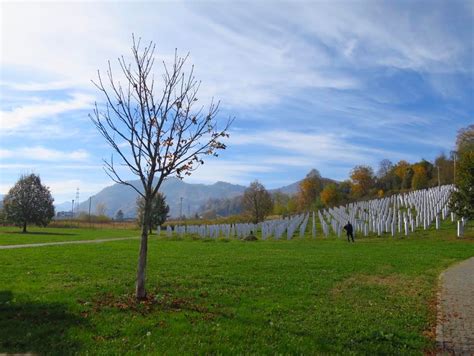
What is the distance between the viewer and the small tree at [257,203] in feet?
227

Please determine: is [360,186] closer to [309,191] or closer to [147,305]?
[309,191]

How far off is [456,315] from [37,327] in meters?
7.59

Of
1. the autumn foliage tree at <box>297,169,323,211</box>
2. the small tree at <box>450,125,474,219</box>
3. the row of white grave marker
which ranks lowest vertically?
the row of white grave marker

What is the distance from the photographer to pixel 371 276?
13.1 metres

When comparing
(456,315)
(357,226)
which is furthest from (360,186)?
(456,315)

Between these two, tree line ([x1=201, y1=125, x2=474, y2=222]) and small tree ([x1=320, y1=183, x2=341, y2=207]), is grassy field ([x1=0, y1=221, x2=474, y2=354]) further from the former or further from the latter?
small tree ([x1=320, y1=183, x2=341, y2=207])

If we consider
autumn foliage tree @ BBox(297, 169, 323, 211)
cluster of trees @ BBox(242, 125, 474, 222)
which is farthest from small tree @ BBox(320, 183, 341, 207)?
autumn foliage tree @ BBox(297, 169, 323, 211)

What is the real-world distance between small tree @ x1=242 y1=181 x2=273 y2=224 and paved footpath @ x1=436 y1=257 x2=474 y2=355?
180 ft

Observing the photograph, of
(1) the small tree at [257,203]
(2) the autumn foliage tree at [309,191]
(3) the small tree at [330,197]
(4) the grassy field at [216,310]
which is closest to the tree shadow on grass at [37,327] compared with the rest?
(4) the grassy field at [216,310]

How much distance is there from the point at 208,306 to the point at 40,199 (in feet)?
166

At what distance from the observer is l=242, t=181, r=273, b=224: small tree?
69.1 metres

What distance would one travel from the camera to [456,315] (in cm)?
836

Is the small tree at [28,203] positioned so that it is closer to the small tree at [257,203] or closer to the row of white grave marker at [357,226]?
the row of white grave marker at [357,226]

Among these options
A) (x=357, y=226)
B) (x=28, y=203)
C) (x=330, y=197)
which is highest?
(x=330, y=197)
